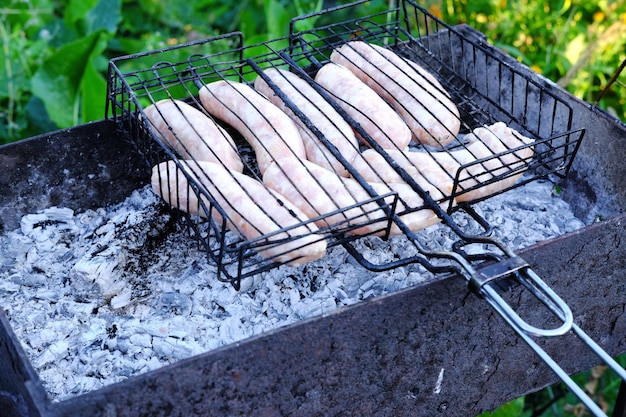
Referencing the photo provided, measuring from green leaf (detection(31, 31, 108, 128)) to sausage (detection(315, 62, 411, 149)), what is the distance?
1.49 meters

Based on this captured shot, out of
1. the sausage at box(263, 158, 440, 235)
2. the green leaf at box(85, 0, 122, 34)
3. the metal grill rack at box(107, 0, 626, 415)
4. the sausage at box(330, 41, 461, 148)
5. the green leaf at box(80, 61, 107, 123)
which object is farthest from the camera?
the green leaf at box(85, 0, 122, 34)

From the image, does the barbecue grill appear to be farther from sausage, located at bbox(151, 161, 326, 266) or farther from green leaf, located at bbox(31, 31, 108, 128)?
green leaf, located at bbox(31, 31, 108, 128)

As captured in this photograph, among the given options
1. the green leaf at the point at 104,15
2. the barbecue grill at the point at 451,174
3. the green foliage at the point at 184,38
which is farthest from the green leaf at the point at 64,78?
the green leaf at the point at 104,15

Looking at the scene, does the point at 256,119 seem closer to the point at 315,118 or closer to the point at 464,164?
the point at 315,118

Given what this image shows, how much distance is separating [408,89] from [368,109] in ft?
0.65

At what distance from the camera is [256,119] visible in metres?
2.44

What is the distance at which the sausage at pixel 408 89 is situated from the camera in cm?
250

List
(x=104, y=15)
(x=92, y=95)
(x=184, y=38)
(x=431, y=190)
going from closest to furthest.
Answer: (x=431, y=190) → (x=92, y=95) → (x=104, y=15) → (x=184, y=38)

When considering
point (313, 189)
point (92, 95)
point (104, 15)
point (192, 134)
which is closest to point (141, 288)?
point (192, 134)

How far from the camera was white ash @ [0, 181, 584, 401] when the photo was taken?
2127 millimetres

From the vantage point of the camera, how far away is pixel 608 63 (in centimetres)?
454

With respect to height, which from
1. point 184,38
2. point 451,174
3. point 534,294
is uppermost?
point 534,294

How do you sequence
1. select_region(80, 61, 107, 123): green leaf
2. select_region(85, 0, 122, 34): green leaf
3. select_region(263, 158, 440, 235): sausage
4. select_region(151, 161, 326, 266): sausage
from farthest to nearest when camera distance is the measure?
select_region(85, 0, 122, 34): green leaf < select_region(80, 61, 107, 123): green leaf < select_region(263, 158, 440, 235): sausage < select_region(151, 161, 326, 266): sausage

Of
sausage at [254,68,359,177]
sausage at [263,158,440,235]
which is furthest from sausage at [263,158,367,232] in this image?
sausage at [254,68,359,177]
